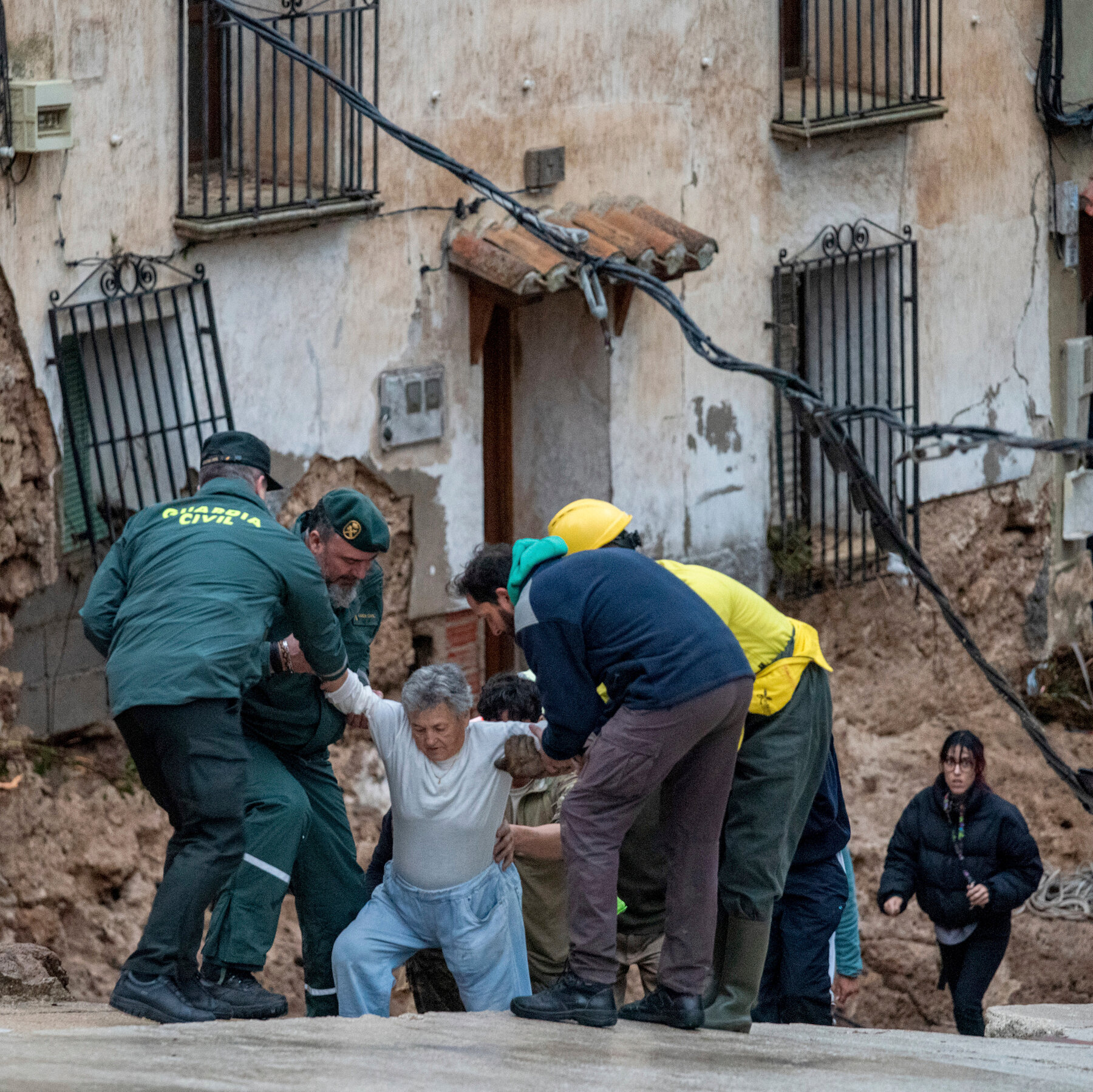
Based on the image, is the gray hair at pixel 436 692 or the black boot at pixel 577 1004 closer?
the black boot at pixel 577 1004

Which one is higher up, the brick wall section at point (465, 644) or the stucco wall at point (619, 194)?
the stucco wall at point (619, 194)

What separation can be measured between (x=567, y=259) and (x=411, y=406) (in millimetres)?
1044

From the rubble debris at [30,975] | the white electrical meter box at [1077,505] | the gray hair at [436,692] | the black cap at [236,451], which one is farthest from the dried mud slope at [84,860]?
the white electrical meter box at [1077,505]

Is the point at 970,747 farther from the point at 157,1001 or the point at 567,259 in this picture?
the point at 157,1001

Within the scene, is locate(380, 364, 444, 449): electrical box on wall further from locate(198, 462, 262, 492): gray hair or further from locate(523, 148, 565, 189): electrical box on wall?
locate(198, 462, 262, 492): gray hair

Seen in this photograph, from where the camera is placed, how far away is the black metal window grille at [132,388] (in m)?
7.73

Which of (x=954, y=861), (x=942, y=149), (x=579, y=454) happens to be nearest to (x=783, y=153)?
(x=942, y=149)

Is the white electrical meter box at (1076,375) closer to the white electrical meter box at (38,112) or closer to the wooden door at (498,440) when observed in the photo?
the wooden door at (498,440)

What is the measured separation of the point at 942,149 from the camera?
1105 cm

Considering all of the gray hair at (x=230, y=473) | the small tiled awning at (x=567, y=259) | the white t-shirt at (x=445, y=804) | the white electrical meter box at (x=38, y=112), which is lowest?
the white t-shirt at (x=445, y=804)

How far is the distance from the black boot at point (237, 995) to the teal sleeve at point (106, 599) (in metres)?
0.99

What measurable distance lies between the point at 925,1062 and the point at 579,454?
5.37 meters

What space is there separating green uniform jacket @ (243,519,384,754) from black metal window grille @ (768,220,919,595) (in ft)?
16.5

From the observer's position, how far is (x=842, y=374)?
10.9 meters
